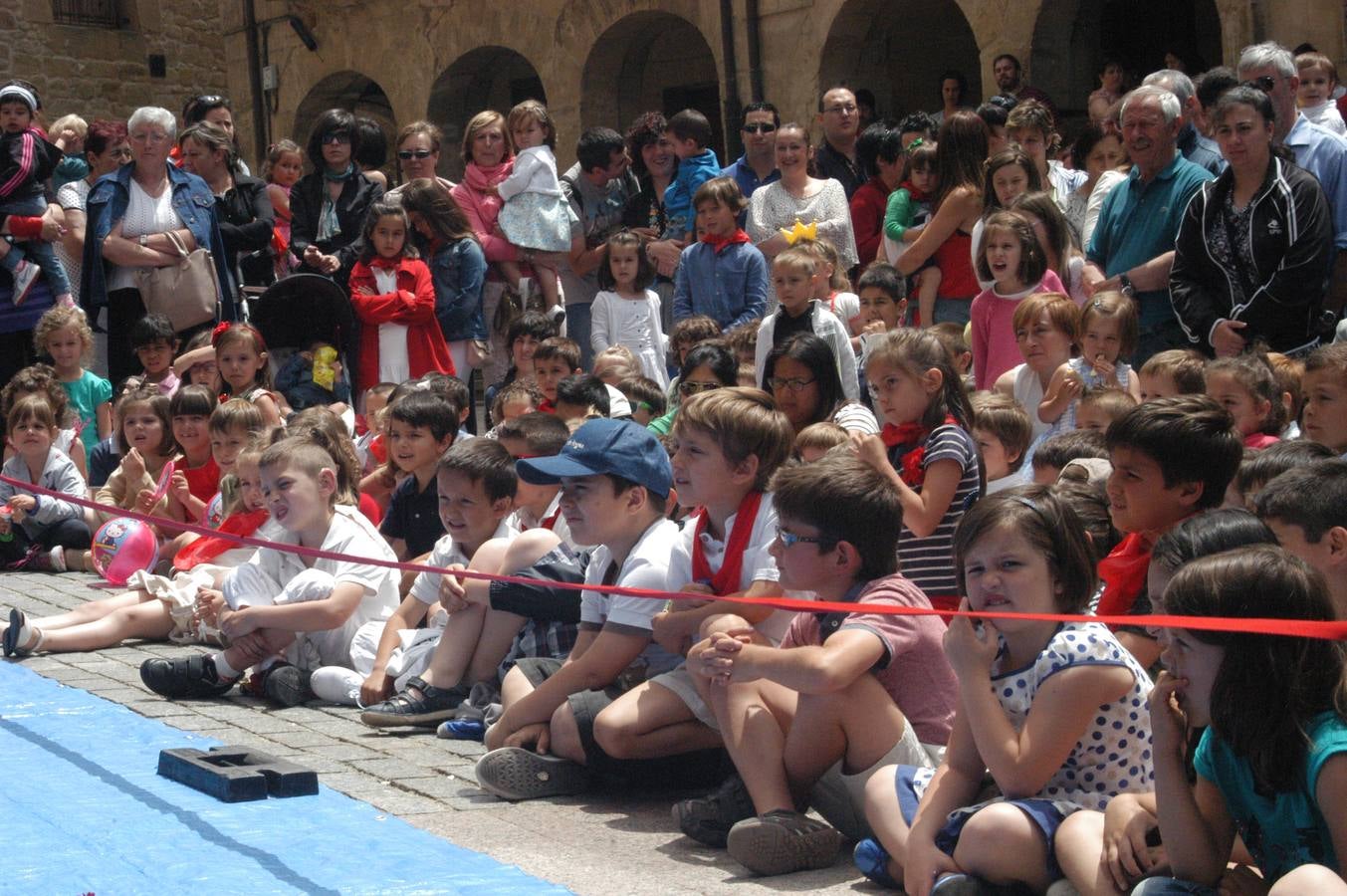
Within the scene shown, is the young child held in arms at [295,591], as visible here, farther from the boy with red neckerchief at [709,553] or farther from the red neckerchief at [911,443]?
the red neckerchief at [911,443]

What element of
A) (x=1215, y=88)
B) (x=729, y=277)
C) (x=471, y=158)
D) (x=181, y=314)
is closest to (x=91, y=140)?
(x=181, y=314)

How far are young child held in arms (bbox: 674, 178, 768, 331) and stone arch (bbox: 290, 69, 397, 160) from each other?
11531mm

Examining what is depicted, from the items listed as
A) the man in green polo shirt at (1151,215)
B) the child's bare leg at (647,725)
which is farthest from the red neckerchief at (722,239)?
the child's bare leg at (647,725)

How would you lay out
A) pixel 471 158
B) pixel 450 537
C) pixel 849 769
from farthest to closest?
pixel 471 158 → pixel 450 537 → pixel 849 769

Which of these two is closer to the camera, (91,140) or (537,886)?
(537,886)

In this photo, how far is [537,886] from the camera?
4.10 meters

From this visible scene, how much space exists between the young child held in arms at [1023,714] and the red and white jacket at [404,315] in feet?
21.6

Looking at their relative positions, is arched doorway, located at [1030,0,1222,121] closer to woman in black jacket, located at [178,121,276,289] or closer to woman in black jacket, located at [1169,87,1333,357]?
woman in black jacket, located at [178,121,276,289]

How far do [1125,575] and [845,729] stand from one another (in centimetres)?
81

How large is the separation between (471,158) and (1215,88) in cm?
468

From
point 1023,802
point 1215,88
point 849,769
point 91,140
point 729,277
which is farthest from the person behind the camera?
point 91,140

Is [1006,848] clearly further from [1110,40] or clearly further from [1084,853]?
[1110,40]

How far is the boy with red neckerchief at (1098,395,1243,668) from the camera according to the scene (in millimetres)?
4395

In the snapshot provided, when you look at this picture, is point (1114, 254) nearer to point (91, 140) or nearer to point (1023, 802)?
point (1023, 802)
